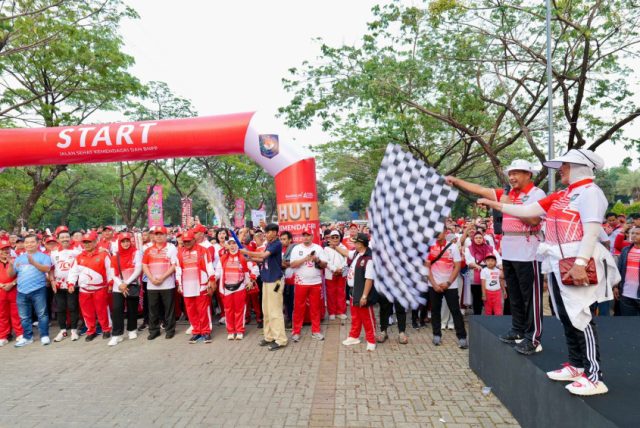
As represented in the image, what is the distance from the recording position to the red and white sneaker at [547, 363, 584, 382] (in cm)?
310

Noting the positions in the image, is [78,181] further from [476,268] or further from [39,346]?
[476,268]

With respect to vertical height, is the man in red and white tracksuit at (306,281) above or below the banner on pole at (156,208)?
below

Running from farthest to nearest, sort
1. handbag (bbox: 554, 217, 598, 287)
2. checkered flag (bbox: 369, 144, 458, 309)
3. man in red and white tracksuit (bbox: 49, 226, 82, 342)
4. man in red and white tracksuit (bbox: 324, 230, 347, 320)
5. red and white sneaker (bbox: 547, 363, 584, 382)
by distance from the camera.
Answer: man in red and white tracksuit (bbox: 324, 230, 347, 320) → man in red and white tracksuit (bbox: 49, 226, 82, 342) → checkered flag (bbox: 369, 144, 458, 309) → red and white sneaker (bbox: 547, 363, 584, 382) → handbag (bbox: 554, 217, 598, 287)

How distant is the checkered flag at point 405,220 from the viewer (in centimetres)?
350

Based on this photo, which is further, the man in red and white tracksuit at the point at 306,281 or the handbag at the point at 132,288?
the handbag at the point at 132,288

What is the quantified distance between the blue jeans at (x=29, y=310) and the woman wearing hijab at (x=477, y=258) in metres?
7.73

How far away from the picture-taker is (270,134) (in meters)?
7.64

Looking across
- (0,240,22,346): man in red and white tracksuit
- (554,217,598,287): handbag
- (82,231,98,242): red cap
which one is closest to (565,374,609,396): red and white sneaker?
(554,217,598,287): handbag

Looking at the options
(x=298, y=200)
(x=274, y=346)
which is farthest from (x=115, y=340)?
(x=298, y=200)

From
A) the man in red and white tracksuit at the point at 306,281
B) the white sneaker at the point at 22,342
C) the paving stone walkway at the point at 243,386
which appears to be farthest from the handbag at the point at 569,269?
the white sneaker at the point at 22,342

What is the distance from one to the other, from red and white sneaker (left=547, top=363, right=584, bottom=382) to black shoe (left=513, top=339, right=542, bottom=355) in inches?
24.4

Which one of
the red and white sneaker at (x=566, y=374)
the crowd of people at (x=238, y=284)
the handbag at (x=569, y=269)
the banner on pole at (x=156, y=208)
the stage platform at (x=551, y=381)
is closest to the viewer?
the stage platform at (x=551, y=381)

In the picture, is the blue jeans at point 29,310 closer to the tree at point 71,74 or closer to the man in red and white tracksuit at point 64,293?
the man in red and white tracksuit at point 64,293

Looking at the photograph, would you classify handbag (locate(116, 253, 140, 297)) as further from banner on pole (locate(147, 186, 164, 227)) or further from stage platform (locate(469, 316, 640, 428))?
banner on pole (locate(147, 186, 164, 227))
